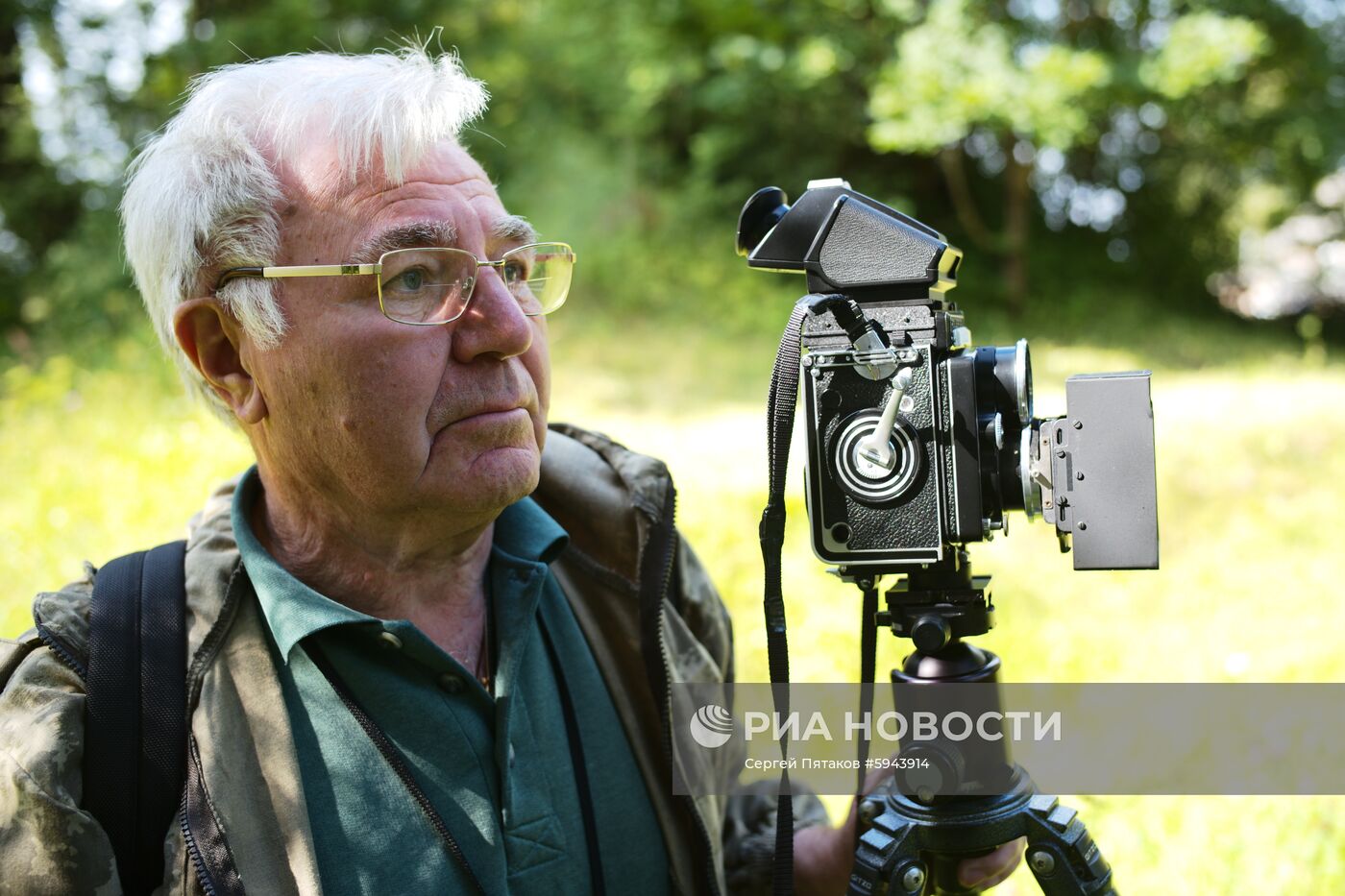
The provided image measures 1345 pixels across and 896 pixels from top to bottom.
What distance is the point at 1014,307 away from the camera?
1294cm

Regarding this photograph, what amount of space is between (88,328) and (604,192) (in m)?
5.95

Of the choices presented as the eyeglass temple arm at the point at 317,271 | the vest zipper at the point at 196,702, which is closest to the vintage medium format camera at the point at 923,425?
the eyeglass temple arm at the point at 317,271

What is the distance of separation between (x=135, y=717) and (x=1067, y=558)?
425 centimetres

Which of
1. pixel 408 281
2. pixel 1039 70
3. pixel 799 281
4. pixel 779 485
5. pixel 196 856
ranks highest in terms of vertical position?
pixel 1039 70

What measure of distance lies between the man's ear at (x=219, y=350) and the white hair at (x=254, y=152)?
0.9 inches

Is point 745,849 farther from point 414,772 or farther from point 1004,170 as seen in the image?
point 1004,170

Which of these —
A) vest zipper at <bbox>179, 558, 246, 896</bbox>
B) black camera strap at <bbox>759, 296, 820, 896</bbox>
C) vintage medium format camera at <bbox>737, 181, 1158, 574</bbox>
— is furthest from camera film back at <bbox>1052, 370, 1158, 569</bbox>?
vest zipper at <bbox>179, 558, 246, 896</bbox>

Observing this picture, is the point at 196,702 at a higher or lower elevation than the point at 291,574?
lower

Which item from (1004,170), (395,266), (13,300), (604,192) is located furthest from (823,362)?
(1004,170)

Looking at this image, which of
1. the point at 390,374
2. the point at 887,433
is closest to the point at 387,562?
the point at 390,374

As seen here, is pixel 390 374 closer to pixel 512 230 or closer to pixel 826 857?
pixel 512 230

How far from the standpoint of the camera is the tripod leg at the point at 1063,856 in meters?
1.31

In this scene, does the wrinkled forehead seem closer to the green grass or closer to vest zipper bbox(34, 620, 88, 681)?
vest zipper bbox(34, 620, 88, 681)

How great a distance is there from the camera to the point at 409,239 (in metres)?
1.51
